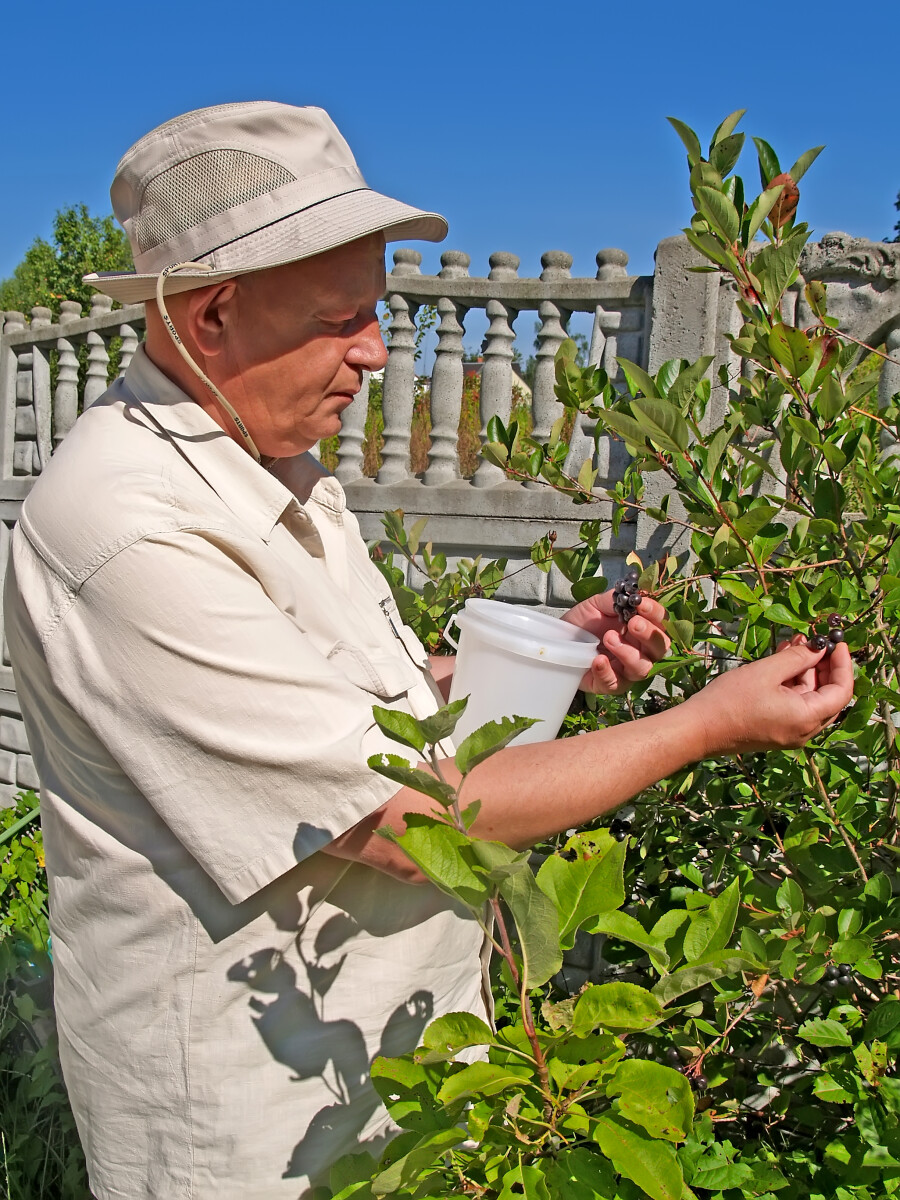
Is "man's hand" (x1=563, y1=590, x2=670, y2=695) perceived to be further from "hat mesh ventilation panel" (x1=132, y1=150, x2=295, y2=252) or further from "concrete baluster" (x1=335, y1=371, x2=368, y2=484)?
"concrete baluster" (x1=335, y1=371, x2=368, y2=484)

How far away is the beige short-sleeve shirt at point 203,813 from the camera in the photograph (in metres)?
1.18

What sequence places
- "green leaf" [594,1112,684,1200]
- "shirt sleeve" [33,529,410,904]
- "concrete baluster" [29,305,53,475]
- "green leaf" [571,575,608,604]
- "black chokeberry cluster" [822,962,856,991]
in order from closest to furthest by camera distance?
"green leaf" [594,1112,684,1200]
"shirt sleeve" [33,529,410,904]
"black chokeberry cluster" [822,962,856,991]
"green leaf" [571,575,608,604]
"concrete baluster" [29,305,53,475]

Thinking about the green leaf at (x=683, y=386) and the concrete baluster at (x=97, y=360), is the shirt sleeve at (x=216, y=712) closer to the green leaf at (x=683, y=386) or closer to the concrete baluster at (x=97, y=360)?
the green leaf at (x=683, y=386)

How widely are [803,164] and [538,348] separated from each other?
2510 mm

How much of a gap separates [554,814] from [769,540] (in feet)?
1.84

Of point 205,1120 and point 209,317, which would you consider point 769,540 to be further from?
point 205,1120

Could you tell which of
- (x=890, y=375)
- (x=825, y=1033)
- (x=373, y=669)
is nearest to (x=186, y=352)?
(x=373, y=669)

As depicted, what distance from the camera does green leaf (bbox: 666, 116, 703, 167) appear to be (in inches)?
54.5

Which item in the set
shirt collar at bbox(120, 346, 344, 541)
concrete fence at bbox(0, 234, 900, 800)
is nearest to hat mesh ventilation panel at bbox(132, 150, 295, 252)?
shirt collar at bbox(120, 346, 344, 541)

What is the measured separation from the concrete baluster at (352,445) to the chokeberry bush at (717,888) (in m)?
2.14

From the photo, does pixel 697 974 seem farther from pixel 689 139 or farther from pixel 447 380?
pixel 447 380

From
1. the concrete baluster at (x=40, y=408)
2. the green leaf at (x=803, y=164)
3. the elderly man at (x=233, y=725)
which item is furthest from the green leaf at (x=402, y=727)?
the concrete baluster at (x=40, y=408)

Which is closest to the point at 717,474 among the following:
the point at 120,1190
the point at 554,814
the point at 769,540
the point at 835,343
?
the point at 769,540

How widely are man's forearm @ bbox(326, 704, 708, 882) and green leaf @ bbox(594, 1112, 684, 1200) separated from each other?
1.26 feet
